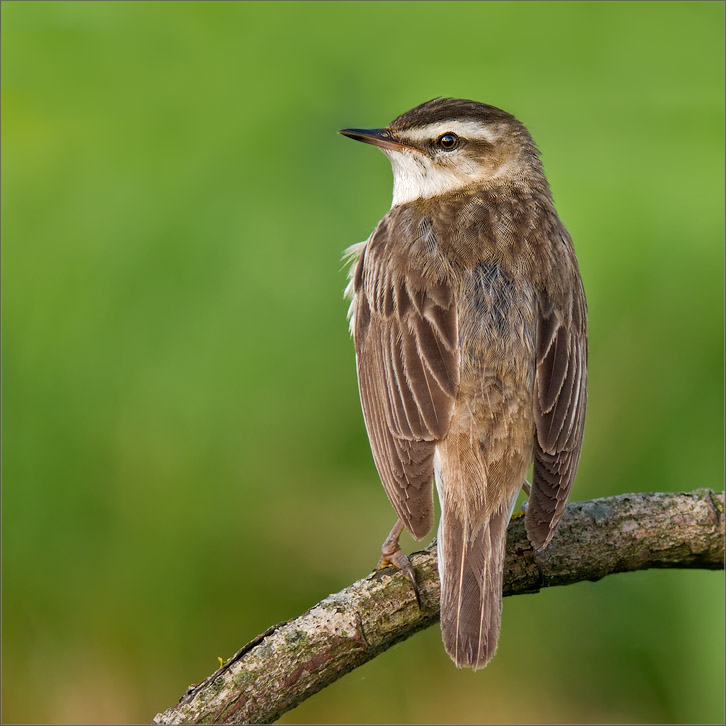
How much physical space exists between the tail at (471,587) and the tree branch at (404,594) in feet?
0.44

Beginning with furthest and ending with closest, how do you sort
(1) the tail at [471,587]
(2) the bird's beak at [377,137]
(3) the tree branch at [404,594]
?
(2) the bird's beak at [377,137], (1) the tail at [471,587], (3) the tree branch at [404,594]

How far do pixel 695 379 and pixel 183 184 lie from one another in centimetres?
239

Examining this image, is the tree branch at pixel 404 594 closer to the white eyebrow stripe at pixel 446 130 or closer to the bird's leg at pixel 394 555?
the bird's leg at pixel 394 555

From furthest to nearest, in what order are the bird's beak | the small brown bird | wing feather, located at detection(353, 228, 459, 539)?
the bird's beak → wing feather, located at detection(353, 228, 459, 539) → the small brown bird

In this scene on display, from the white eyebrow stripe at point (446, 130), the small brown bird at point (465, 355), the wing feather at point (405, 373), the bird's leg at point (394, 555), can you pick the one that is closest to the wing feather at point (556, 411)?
the small brown bird at point (465, 355)

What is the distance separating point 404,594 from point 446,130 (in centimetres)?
201

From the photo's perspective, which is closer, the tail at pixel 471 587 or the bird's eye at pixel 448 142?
the tail at pixel 471 587

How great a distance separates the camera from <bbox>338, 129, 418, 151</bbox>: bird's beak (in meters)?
4.28

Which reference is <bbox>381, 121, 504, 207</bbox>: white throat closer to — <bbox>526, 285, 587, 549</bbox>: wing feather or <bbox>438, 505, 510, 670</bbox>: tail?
<bbox>526, 285, 587, 549</bbox>: wing feather

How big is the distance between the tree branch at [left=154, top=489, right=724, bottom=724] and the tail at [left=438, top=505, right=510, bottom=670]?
0.13 m

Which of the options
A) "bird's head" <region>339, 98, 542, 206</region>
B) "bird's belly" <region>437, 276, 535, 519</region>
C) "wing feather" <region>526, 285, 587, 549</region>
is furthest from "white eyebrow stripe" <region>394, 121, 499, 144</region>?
"bird's belly" <region>437, 276, 535, 519</region>

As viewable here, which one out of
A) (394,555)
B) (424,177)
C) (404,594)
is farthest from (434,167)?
(404,594)

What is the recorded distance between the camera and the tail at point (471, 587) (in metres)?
3.12

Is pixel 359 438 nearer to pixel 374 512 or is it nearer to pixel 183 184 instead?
pixel 374 512
